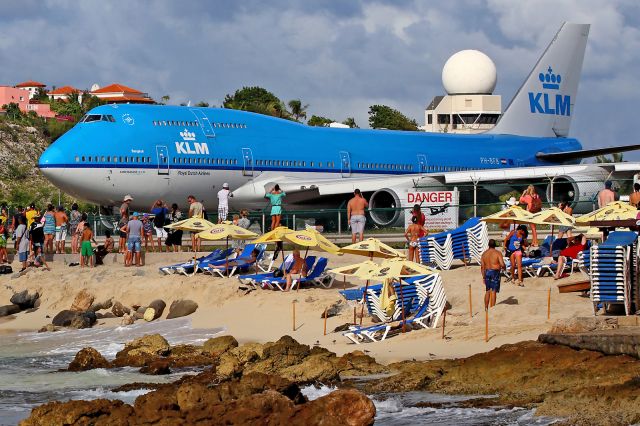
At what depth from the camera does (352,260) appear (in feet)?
104

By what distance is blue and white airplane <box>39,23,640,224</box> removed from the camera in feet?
125

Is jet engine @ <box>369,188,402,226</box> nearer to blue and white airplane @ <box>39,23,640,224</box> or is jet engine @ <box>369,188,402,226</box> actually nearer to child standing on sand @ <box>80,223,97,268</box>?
blue and white airplane @ <box>39,23,640,224</box>

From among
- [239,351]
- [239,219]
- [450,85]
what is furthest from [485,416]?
[450,85]

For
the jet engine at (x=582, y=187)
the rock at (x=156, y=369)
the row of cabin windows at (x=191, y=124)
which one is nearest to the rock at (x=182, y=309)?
the rock at (x=156, y=369)

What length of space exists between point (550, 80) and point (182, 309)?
3284 centimetres

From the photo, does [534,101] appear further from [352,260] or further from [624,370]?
[624,370]

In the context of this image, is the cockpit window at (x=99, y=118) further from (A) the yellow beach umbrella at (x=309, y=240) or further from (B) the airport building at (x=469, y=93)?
(B) the airport building at (x=469, y=93)

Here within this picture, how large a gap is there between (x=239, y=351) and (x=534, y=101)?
37.6m

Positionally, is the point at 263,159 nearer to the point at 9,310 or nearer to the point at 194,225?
the point at 194,225

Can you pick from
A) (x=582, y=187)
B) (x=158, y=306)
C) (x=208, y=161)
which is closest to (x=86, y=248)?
(x=158, y=306)

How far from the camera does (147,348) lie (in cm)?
2195

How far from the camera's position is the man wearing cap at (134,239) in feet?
103

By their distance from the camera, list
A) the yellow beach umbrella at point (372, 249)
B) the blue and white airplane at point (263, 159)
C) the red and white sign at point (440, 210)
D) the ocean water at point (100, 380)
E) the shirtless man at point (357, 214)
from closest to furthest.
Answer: the ocean water at point (100, 380)
the yellow beach umbrella at point (372, 249)
the shirtless man at point (357, 214)
the red and white sign at point (440, 210)
the blue and white airplane at point (263, 159)

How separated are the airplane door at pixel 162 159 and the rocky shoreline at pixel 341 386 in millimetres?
18216
